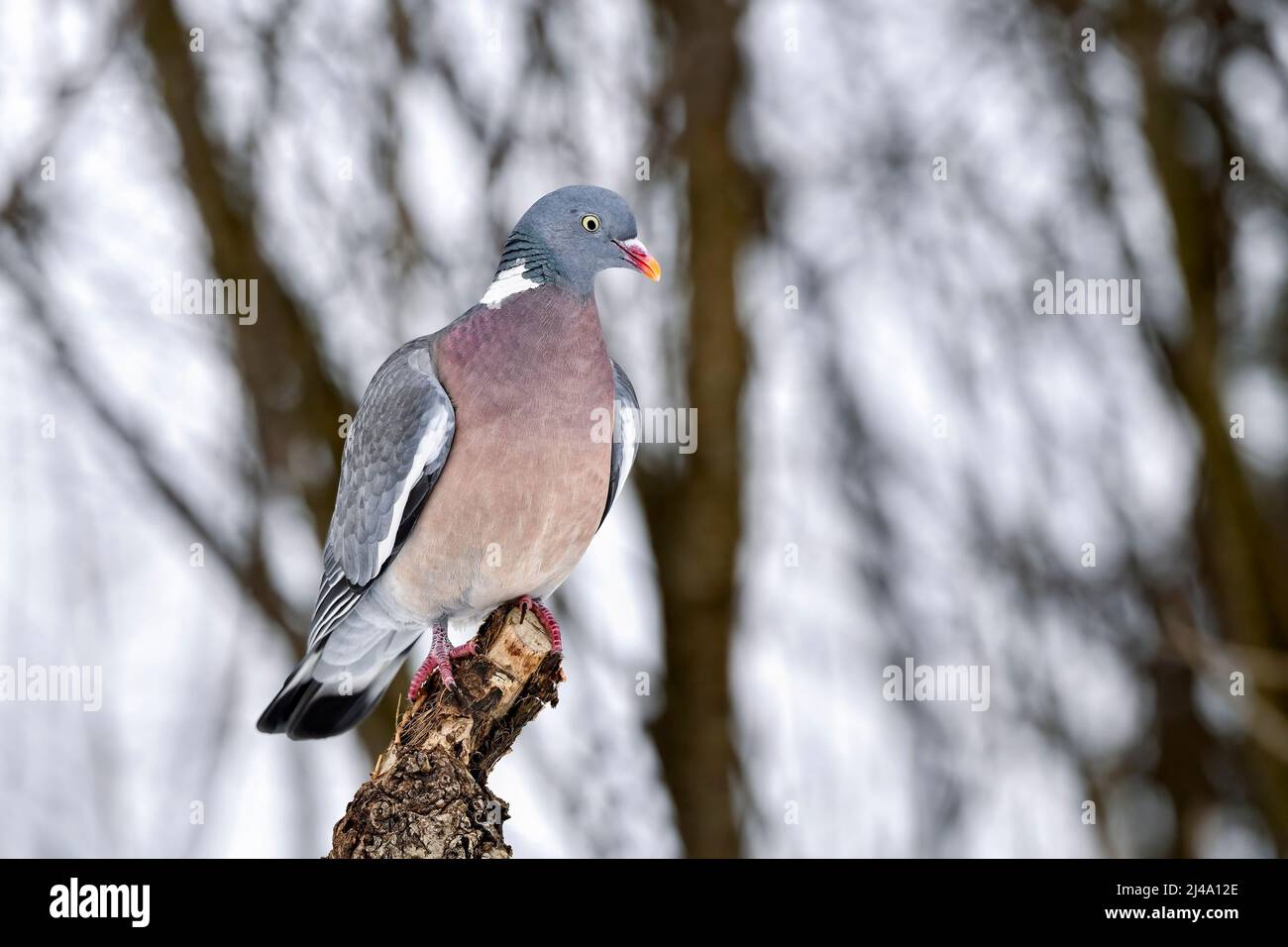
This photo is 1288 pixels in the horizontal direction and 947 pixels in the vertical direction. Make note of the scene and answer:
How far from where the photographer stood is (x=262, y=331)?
7.34m

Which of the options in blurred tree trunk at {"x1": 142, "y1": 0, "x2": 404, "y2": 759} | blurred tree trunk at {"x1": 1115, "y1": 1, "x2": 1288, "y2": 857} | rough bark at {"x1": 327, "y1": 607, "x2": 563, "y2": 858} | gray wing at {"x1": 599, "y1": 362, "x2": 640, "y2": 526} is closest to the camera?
rough bark at {"x1": 327, "y1": 607, "x2": 563, "y2": 858}

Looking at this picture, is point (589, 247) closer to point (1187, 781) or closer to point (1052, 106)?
point (1052, 106)

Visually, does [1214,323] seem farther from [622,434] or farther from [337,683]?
[337,683]

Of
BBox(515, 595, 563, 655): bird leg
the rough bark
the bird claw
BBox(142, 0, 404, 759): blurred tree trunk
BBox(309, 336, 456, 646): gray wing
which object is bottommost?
the rough bark

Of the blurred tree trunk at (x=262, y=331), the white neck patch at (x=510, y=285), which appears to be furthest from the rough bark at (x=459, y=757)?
the blurred tree trunk at (x=262, y=331)

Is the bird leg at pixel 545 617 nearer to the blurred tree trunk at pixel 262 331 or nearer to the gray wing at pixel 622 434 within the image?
the gray wing at pixel 622 434

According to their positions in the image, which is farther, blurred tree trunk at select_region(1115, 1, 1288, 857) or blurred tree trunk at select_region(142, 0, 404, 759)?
blurred tree trunk at select_region(1115, 1, 1288, 857)

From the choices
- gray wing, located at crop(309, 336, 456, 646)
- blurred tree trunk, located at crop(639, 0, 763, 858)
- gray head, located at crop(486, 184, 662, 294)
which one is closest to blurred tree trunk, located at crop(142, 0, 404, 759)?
blurred tree trunk, located at crop(639, 0, 763, 858)

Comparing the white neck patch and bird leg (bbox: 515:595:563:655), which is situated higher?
the white neck patch

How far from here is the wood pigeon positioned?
4297mm

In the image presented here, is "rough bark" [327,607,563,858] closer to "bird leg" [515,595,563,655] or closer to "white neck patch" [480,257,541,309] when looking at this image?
"bird leg" [515,595,563,655]

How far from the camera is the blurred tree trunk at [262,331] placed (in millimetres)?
7277

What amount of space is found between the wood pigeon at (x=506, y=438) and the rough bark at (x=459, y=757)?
78 millimetres

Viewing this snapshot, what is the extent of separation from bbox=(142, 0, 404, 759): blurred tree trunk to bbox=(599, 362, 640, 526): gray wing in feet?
9.56
